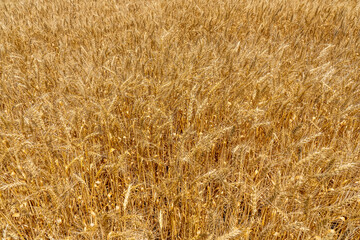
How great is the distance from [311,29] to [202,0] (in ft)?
5.95

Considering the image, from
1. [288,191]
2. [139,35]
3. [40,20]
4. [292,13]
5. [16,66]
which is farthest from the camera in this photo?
[292,13]

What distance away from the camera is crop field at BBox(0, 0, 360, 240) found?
100 cm

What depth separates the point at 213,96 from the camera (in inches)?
65.0

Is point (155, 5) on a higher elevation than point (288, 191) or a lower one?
higher

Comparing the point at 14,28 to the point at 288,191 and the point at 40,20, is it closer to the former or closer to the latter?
the point at 40,20

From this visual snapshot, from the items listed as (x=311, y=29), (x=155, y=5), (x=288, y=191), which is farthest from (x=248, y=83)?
(x=155, y=5)

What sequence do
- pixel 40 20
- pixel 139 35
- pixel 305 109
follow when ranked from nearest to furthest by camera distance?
1. pixel 305 109
2. pixel 139 35
3. pixel 40 20

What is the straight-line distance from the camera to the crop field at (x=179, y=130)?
1.00 meters

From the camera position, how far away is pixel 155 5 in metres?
3.56

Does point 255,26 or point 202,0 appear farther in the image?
point 202,0

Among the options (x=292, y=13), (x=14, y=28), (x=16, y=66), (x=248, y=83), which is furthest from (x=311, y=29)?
(x=14, y=28)

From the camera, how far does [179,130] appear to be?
168cm

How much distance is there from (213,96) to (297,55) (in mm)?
1214

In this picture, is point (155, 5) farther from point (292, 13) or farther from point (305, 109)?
point (305, 109)
